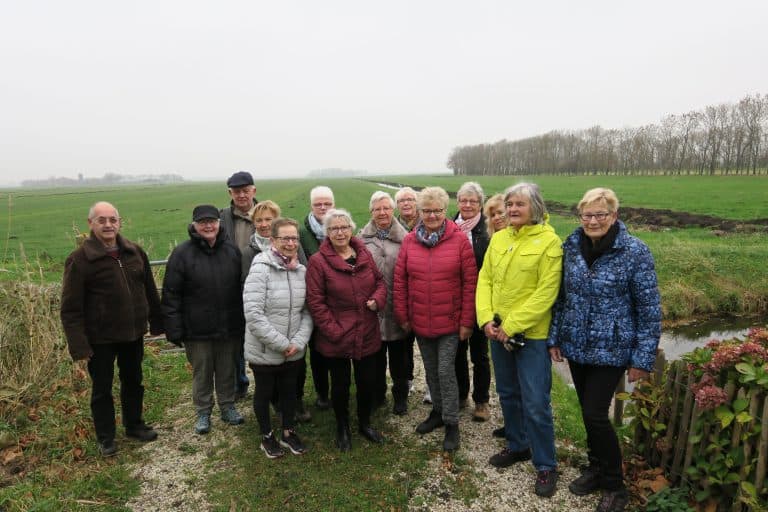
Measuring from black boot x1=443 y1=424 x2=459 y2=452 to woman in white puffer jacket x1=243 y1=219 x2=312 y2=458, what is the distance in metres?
1.55

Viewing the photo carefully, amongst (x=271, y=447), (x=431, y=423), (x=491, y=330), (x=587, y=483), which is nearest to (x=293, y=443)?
(x=271, y=447)

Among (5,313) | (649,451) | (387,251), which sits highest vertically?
(387,251)

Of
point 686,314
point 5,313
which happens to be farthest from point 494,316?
point 686,314

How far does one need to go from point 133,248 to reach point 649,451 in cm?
563

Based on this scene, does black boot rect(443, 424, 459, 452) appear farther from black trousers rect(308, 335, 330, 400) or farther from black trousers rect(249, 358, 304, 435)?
black trousers rect(249, 358, 304, 435)

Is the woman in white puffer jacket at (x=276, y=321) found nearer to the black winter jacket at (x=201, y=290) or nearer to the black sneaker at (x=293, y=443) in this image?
the black sneaker at (x=293, y=443)

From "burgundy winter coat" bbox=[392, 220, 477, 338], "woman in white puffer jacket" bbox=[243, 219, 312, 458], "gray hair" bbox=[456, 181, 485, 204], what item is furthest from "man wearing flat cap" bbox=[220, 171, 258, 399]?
"gray hair" bbox=[456, 181, 485, 204]

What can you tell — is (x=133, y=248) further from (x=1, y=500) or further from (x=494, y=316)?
(x=494, y=316)

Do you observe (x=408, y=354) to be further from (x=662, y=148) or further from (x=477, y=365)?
(x=662, y=148)

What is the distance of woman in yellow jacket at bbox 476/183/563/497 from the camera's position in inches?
144

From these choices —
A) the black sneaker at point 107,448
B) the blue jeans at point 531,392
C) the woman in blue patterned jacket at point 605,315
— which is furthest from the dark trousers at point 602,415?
the black sneaker at point 107,448

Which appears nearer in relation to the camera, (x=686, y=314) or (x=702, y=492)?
(x=702, y=492)

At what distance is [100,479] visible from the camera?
13.7ft

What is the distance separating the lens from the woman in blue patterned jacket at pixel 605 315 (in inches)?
132
